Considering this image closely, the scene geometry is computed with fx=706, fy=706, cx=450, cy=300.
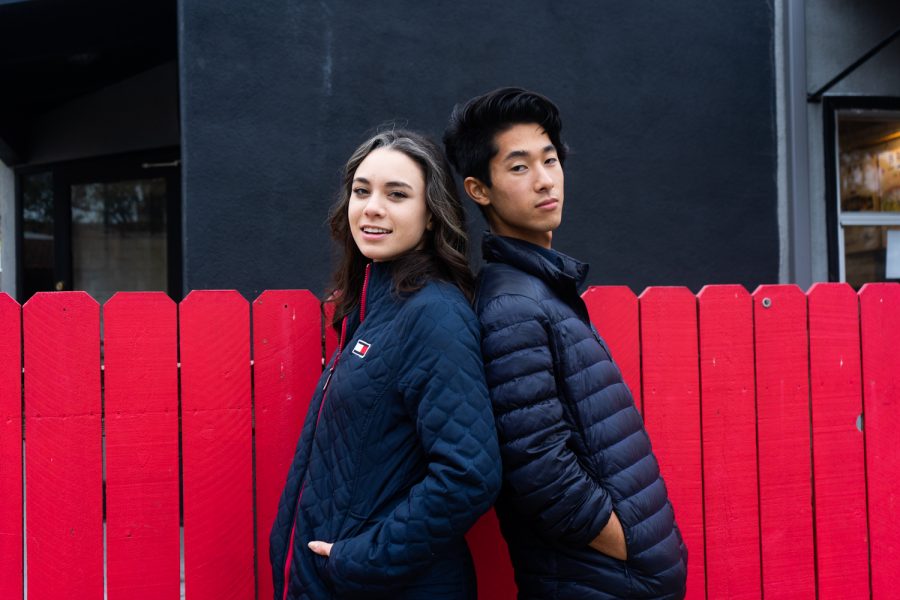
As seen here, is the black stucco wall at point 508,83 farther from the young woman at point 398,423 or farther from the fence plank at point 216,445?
the young woman at point 398,423

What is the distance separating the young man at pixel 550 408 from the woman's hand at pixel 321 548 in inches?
18.5

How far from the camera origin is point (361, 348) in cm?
183

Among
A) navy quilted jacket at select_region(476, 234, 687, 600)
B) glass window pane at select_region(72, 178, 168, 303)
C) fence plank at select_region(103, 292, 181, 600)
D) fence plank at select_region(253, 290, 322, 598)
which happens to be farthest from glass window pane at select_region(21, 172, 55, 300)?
navy quilted jacket at select_region(476, 234, 687, 600)

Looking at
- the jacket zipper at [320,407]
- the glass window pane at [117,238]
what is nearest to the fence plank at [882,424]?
the jacket zipper at [320,407]

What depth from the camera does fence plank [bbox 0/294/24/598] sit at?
2.29 m

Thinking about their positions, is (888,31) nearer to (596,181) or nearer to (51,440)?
(596,181)

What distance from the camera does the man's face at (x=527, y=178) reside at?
6.56 feet

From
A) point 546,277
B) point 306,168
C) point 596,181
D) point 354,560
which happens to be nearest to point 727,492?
point 546,277

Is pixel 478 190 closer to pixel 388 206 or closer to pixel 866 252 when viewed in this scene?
pixel 388 206

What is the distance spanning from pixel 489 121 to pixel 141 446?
1.57 m

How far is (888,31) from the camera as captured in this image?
209 inches

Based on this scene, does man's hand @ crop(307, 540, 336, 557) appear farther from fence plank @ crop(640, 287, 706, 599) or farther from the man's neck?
fence plank @ crop(640, 287, 706, 599)

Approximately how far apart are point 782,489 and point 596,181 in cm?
286

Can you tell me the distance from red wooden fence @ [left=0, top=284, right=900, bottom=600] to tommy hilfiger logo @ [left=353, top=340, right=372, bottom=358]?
689 mm
